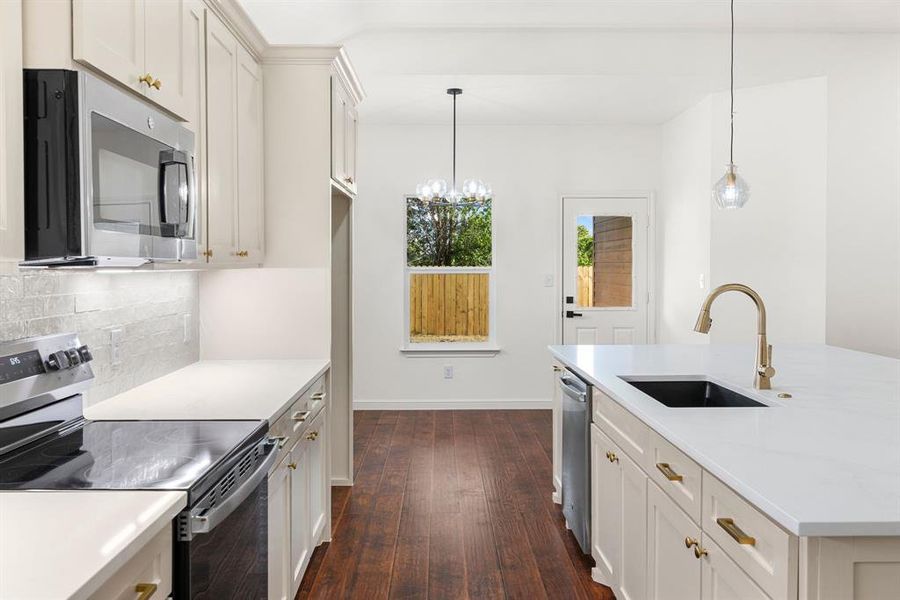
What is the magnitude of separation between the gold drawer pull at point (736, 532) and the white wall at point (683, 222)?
12.9 feet

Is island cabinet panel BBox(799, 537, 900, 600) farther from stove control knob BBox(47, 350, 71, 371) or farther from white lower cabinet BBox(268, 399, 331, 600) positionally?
stove control knob BBox(47, 350, 71, 371)

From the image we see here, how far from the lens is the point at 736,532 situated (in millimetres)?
1416

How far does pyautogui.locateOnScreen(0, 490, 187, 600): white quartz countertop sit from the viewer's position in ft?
3.25

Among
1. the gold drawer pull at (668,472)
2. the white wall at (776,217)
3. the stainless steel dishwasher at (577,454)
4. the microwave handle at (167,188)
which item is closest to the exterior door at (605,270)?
the white wall at (776,217)

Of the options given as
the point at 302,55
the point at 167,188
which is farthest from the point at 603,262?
the point at 167,188

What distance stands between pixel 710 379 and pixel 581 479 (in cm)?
74

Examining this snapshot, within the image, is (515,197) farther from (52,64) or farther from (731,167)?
(52,64)

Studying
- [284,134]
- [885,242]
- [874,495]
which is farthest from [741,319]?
[874,495]

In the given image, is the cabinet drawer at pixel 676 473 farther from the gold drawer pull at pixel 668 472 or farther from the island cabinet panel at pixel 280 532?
the island cabinet panel at pixel 280 532

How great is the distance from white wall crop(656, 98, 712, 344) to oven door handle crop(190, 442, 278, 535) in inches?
160

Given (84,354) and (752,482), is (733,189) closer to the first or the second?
(752,482)

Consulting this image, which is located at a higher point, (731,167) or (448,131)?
(448,131)

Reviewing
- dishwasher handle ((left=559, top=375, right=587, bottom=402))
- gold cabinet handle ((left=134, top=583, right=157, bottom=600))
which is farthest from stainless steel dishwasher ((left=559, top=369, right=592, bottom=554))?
gold cabinet handle ((left=134, top=583, right=157, bottom=600))

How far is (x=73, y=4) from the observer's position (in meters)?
1.51
